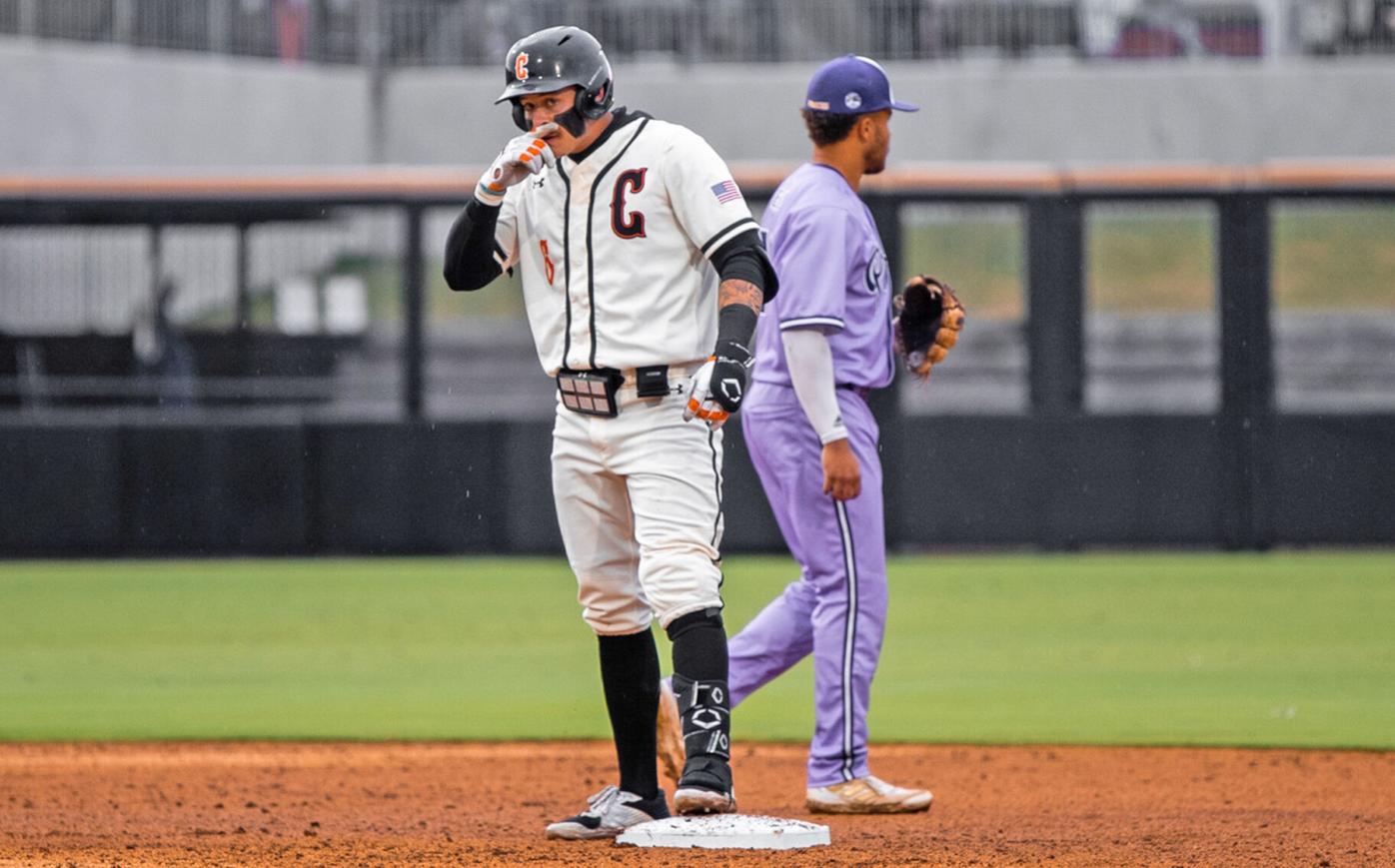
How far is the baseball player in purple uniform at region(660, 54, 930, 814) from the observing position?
535 centimetres

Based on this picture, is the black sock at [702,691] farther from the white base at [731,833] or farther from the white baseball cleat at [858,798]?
the white baseball cleat at [858,798]

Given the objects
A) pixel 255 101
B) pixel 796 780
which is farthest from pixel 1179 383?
pixel 255 101

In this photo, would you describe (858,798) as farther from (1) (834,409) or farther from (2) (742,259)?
(2) (742,259)

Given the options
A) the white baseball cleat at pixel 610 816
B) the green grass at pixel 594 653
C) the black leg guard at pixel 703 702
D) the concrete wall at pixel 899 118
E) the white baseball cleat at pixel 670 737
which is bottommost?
the green grass at pixel 594 653

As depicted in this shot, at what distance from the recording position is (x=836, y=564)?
17.9ft

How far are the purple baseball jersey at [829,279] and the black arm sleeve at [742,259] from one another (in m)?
0.54

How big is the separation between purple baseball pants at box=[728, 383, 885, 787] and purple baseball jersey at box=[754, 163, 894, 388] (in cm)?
10

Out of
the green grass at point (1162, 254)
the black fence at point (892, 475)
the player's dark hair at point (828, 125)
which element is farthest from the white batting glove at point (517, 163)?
the green grass at point (1162, 254)

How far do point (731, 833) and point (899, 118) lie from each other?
19436 millimetres

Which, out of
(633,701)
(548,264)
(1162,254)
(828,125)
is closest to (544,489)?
(1162,254)

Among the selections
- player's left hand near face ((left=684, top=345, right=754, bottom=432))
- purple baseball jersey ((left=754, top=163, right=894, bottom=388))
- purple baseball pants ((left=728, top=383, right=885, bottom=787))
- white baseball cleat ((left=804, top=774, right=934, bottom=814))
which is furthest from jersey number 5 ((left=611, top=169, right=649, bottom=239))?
white baseball cleat ((left=804, top=774, right=934, bottom=814))

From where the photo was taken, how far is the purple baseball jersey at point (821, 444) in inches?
213

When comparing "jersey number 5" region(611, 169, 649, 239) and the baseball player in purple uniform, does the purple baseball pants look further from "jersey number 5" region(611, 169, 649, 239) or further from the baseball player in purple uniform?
"jersey number 5" region(611, 169, 649, 239)

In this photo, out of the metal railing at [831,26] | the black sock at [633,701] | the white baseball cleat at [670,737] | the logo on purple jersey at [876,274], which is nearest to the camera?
the black sock at [633,701]
